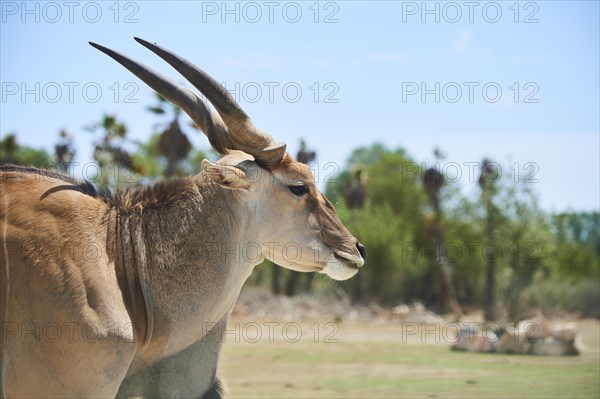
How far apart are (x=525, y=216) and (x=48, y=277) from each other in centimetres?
3907

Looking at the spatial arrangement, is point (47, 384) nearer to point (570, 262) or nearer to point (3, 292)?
point (3, 292)

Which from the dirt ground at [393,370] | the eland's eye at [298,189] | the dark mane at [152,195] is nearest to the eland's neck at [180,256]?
the dark mane at [152,195]

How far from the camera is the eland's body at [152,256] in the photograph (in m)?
4.42

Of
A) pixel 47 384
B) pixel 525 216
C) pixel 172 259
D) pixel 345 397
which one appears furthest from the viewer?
pixel 525 216

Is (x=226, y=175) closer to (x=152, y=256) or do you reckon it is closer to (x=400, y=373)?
(x=152, y=256)

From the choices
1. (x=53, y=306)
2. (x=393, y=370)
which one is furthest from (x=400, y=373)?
(x=53, y=306)

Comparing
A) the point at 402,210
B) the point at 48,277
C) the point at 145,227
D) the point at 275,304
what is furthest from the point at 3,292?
the point at 402,210

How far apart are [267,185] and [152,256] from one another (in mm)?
946

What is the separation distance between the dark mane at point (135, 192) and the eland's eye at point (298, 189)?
667 millimetres

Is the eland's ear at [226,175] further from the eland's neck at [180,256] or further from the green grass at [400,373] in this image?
the green grass at [400,373]

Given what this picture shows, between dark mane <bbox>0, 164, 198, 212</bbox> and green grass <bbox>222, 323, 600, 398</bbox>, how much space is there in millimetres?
2534

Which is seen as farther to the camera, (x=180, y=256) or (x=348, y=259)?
(x=348, y=259)

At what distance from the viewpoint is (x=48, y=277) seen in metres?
4.48

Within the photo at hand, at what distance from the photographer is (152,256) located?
5047 millimetres
